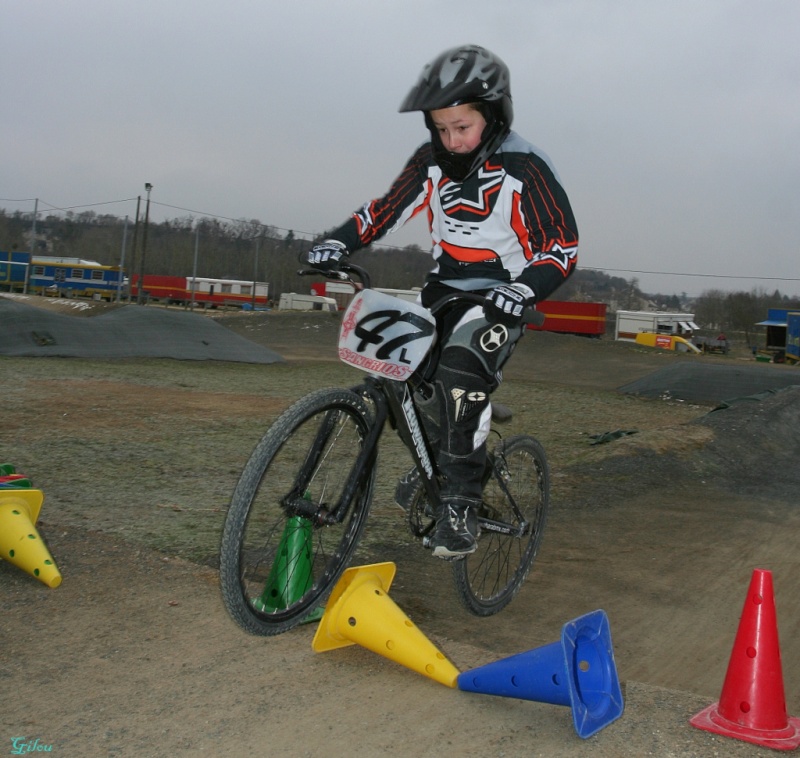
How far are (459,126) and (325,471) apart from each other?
1501 millimetres

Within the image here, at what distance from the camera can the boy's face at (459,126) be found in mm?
3510

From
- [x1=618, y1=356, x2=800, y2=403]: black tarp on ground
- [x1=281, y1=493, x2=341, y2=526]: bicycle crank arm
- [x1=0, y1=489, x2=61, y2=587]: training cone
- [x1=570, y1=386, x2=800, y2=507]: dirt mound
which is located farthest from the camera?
[x1=618, y1=356, x2=800, y2=403]: black tarp on ground

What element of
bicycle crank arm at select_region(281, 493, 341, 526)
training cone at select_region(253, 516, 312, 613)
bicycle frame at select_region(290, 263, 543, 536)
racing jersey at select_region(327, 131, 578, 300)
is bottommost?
training cone at select_region(253, 516, 312, 613)

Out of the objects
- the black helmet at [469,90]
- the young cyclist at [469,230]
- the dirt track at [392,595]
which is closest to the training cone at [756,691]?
the dirt track at [392,595]

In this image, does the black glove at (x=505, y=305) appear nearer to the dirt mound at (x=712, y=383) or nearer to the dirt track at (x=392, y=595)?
the dirt track at (x=392, y=595)

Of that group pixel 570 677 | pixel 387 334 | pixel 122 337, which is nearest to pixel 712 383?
pixel 122 337

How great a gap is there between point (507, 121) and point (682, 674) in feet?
8.39

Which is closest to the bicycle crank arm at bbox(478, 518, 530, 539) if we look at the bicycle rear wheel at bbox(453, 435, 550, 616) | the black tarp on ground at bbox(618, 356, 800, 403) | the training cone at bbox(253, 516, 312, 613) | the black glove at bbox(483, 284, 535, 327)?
the bicycle rear wheel at bbox(453, 435, 550, 616)

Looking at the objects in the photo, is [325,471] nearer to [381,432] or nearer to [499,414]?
[381,432]

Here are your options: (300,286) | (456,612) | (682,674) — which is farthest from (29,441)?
(300,286)

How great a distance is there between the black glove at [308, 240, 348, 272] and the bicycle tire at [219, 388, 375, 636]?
0.53 meters

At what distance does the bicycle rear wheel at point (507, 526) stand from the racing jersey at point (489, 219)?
39.2 inches

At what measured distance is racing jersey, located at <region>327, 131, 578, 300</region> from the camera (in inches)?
144

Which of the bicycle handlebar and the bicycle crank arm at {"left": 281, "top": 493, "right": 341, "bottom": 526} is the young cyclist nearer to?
the bicycle handlebar
